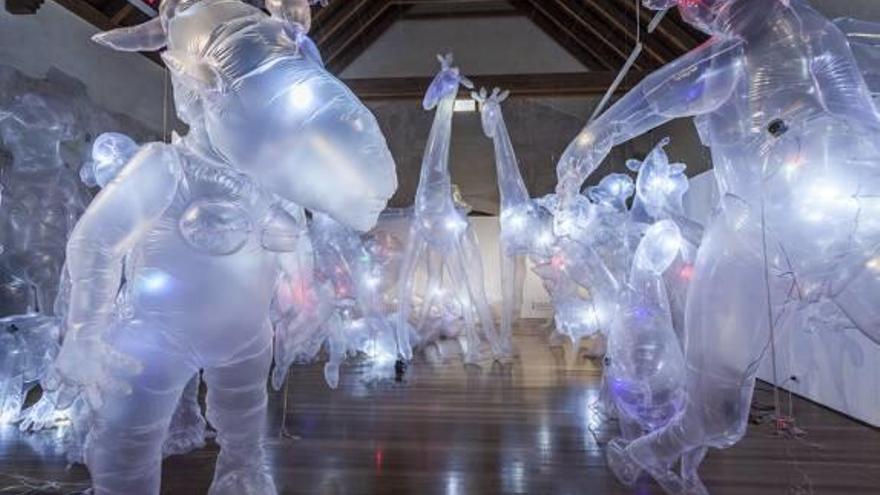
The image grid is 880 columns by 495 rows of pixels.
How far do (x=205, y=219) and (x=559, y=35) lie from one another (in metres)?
8.63

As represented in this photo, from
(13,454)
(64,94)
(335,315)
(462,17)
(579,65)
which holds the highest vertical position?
(462,17)

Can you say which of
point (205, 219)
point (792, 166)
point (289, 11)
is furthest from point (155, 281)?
point (792, 166)

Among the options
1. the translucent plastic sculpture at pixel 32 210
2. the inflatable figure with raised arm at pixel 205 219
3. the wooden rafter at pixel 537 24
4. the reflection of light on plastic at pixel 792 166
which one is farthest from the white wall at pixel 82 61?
the reflection of light on plastic at pixel 792 166

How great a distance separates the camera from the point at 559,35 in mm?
8695

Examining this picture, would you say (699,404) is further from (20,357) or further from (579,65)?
(579,65)

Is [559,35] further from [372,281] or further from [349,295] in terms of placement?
[349,295]

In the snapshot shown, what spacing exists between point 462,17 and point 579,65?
84.0 inches

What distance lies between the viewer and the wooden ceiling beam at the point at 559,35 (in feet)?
27.8

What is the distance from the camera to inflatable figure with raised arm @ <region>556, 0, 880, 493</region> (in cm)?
117

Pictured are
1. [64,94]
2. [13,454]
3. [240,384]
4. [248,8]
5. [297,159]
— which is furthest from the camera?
[64,94]

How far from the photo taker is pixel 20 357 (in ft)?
9.04

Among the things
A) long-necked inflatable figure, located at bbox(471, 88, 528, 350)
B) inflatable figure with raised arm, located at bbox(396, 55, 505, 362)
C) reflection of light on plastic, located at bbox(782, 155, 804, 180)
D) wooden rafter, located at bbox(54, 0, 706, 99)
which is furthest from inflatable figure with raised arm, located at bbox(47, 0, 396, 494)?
wooden rafter, located at bbox(54, 0, 706, 99)

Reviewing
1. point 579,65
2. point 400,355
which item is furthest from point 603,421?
point 579,65

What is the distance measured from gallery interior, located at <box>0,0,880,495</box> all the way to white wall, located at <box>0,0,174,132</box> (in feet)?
0.11
